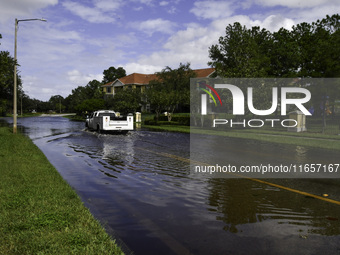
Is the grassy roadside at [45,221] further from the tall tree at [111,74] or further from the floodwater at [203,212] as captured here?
the tall tree at [111,74]

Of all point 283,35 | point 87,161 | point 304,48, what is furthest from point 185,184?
point 283,35

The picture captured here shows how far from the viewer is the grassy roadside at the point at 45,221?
431 centimetres

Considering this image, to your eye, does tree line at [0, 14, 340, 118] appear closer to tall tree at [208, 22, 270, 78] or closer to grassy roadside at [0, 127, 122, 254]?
tall tree at [208, 22, 270, 78]

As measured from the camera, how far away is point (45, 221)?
5207 mm

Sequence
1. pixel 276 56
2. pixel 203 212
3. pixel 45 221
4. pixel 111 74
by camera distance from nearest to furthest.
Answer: pixel 45 221 → pixel 203 212 → pixel 276 56 → pixel 111 74

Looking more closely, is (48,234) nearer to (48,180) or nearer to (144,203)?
(144,203)

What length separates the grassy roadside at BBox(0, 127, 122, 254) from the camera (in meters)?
4.31

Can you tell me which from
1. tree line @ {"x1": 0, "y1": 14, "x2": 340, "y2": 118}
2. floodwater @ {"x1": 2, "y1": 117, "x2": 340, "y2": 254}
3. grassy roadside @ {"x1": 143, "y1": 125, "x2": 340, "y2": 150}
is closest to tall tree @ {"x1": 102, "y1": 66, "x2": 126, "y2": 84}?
tree line @ {"x1": 0, "y1": 14, "x2": 340, "y2": 118}

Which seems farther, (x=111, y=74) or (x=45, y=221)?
(x=111, y=74)

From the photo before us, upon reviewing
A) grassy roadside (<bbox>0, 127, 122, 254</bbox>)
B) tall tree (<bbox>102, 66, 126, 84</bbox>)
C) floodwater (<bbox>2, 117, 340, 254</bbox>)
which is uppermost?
tall tree (<bbox>102, 66, 126, 84</bbox>)
